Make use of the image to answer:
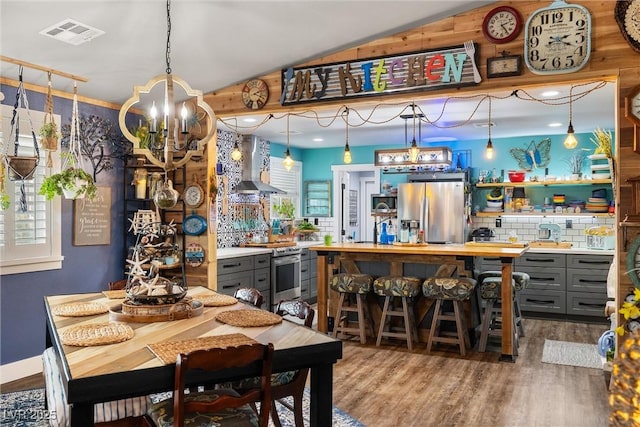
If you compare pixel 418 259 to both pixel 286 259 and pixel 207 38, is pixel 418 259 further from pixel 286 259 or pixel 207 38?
pixel 207 38

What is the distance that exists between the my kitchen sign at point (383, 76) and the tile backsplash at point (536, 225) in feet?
13.0

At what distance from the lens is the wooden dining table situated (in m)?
1.75

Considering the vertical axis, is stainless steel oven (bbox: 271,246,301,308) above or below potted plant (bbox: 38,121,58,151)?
below

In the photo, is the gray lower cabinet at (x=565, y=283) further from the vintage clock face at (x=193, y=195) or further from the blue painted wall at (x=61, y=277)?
the blue painted wall at (x=61, y=277)

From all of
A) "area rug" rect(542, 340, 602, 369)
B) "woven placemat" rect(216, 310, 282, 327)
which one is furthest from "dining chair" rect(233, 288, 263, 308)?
"area rug" rect(542, 340, 602, 369)

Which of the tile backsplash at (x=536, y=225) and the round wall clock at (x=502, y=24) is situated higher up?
the round wall clock at (x=502, y=24)

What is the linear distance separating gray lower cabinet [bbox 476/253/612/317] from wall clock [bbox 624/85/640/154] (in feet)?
9.74

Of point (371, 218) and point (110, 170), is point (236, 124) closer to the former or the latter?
point (110, 170)

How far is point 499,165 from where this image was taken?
7.79 metres

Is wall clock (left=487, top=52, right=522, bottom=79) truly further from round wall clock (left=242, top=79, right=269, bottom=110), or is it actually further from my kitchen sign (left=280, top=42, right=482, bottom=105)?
round wall clock (left=242, top=79, right=269, bottom=110)

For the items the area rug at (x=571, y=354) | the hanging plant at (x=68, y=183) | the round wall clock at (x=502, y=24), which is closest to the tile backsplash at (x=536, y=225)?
the area rug at (x=571, y=354)

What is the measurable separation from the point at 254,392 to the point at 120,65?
315cm

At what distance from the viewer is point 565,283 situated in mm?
6547

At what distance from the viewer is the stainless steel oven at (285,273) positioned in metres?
6.58
